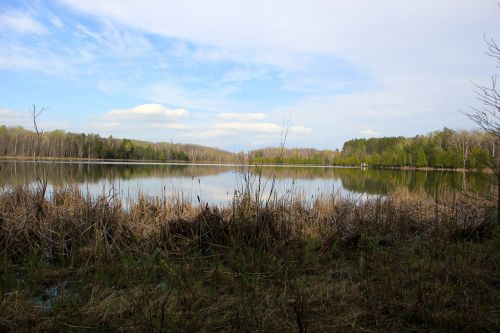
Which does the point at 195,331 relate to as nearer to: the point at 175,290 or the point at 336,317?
the point at 175,290

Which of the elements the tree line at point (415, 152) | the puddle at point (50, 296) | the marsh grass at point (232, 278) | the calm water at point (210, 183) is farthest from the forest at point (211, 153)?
the puddle at point (50, 296)

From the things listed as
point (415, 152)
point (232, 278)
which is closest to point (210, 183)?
point (232, 278)

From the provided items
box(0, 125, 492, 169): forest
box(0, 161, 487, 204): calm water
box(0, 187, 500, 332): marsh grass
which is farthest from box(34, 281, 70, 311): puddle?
box(0, 125, 492, 169): forest

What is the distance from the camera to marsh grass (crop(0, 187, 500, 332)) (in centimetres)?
323

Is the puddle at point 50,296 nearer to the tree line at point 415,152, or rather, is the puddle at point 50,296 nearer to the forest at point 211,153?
the tree line at point 415,152

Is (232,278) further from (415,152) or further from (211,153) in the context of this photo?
(211,153)

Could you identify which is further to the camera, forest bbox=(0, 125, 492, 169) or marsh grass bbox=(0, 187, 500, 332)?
forest bbox=(0, 125, 492, 169)

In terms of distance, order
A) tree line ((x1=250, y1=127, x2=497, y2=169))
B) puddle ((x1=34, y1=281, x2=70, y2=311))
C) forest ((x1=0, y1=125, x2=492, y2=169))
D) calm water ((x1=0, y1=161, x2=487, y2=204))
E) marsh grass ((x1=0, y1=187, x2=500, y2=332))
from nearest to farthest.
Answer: marsh grass ((x1=0, y1=187, x2=500, y2=332)) → puddle ((x1=34, y1=281, x2=70, y2=311)) → tree line ((x1=250, y1=127, x2=497, y2=169)) → calm water ((x1=0, y1=161, x2=487, y2=204)) → forest ((x1=0, y1=125, x2=492, y2=169))

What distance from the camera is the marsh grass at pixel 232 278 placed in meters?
3.23

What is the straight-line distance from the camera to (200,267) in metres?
4.79

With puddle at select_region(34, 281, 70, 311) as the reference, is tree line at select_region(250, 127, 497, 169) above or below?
above

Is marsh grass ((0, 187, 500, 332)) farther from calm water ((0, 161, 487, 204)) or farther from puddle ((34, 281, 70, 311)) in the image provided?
calm water ((0, 161, 487, 204))

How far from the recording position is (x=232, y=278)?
422 cm

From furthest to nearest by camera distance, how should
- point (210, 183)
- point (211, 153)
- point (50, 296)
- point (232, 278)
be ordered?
1. point (211, 153)
2. point (210, 183)
3. point (232, 278)
4. point (50, 296)
